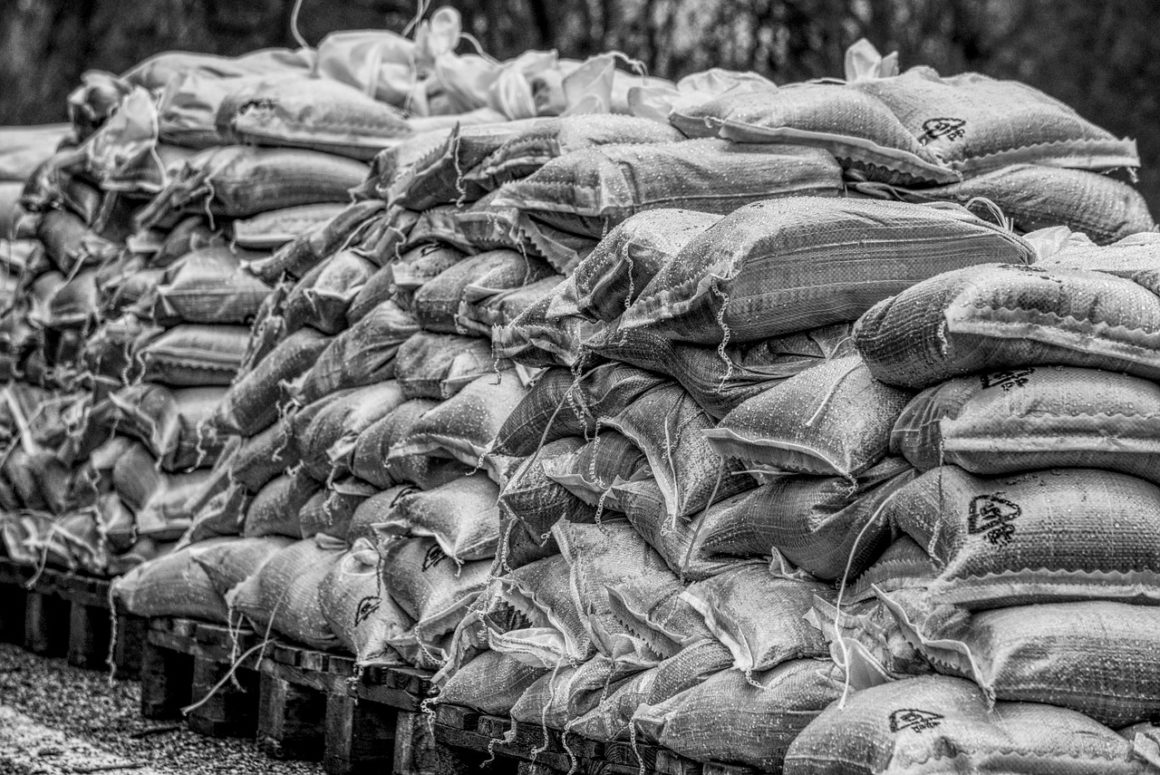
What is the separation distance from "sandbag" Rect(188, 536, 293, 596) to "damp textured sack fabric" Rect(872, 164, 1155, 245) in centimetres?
229

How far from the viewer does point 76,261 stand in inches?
294

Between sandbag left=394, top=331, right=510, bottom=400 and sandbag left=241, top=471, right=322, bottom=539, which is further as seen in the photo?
sandbag left=241, top=471, right=322, bottom=539

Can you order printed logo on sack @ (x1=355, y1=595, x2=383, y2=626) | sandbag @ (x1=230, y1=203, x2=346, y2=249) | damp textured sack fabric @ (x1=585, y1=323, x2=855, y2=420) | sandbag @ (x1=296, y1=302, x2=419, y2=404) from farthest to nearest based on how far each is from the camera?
1. sandbag @ (x1=230, y1=203, x2=346, y2=249)
2. sandbag @ (x1=296, y1=302, x2=419, y2=404)
3. printed logo on sack @ (x1=355, y1=595, x2=383, y2=626)
4. damp textured sack fabric @ (x1=585, y1=323, x2=855, y2=420)

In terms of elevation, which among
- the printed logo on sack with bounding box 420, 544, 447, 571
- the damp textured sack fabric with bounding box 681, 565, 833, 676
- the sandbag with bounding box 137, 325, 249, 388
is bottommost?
the printed logo on sack with bounding box 420, 544, 447, 571

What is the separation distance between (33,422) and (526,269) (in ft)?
12.6

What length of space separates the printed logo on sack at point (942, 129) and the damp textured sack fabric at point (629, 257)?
74cm

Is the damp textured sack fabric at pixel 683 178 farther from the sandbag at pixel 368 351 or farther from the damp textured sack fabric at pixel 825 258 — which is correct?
the sandbag at pixel 368 351

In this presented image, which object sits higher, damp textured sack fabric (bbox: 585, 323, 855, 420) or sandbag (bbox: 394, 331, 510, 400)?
damp textured sack fabric (bbox: 585, 323, 855, 420)

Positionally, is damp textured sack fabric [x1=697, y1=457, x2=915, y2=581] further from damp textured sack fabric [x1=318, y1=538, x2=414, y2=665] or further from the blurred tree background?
the blurred tree background

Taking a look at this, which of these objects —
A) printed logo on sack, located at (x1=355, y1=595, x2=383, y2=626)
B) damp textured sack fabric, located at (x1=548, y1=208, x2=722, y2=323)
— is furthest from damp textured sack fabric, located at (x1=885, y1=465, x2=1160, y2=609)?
printed logo on sack, located at (x1=355, y1=595, x2=383, y2=626)

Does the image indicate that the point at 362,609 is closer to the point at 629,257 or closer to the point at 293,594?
the point at 293,594

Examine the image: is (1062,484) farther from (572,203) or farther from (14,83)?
(14,83)

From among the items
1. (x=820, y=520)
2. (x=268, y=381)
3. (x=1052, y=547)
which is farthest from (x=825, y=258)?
(x=268, y=381)

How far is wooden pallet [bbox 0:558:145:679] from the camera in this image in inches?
250
